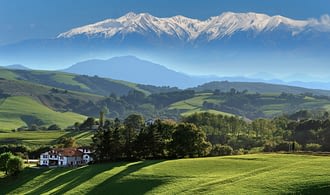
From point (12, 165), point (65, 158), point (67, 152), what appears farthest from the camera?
point (67, 152)

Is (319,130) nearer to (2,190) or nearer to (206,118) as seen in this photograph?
(206,118)

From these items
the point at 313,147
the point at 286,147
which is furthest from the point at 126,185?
the point at 313,147

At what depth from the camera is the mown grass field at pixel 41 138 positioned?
508 ft

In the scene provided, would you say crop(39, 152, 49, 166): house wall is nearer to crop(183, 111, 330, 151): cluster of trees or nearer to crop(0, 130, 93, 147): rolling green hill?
crop(0, 130, 93, 147): rolling green hill

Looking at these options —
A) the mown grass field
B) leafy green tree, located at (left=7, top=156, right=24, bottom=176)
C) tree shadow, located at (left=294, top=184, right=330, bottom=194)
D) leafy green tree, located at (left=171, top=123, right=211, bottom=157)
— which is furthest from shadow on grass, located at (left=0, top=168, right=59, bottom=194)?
the mown grass field

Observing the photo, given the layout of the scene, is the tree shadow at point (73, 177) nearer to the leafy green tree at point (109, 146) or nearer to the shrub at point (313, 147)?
the leafy green tree at point (109, 146)

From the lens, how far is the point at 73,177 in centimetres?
8262

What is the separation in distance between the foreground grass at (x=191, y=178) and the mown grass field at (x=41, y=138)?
207ft

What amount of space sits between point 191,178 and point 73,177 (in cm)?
2118

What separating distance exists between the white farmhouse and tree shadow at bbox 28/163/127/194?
1669 centimetres

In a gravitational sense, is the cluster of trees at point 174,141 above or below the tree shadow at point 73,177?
above

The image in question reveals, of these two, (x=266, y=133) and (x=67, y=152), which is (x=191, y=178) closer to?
(x=67, y=152)

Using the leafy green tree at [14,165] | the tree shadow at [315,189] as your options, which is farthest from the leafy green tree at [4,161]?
the tree shadow at [315,189]

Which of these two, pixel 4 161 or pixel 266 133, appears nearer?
pixel 4 161
